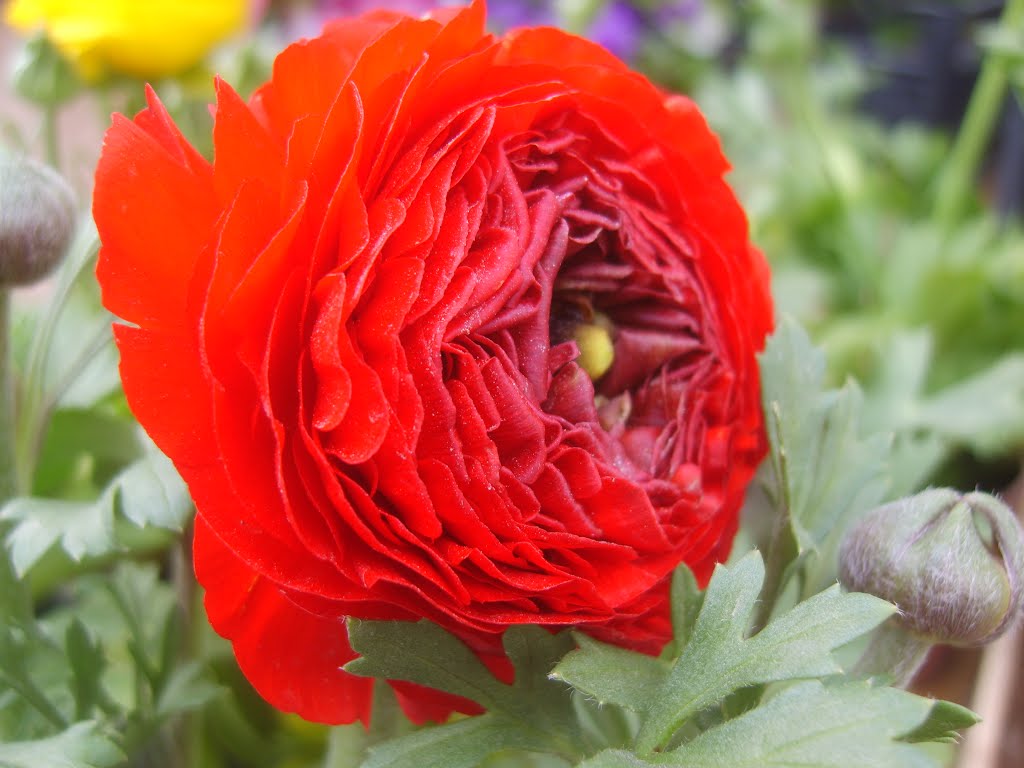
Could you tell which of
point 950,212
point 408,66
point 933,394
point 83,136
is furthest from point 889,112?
point 408,66

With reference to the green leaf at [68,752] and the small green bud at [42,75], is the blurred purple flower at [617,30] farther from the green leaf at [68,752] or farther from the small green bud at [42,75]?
the green leaf at [68,752]

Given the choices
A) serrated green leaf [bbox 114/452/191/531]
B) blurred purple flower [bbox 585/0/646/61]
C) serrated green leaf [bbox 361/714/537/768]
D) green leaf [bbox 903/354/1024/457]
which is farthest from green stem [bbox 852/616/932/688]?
blurred purple flower [bbox 585/0/646/61]

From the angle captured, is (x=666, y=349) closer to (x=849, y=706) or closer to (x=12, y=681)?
(x=849, y=706)

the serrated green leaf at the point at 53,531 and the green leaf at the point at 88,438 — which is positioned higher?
the serrated green leaf at the point at 53,531

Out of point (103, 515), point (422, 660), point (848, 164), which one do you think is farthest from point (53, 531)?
point (848, 164)

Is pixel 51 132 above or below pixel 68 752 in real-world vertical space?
above

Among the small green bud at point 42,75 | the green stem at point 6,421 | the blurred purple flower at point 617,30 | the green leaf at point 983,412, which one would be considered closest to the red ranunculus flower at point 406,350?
the green stem at point 6,421

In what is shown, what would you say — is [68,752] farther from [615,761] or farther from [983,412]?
[983,412]

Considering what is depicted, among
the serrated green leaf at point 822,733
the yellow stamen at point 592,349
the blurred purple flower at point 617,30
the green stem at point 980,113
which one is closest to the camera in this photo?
the serrated green leaf at point 822,733
